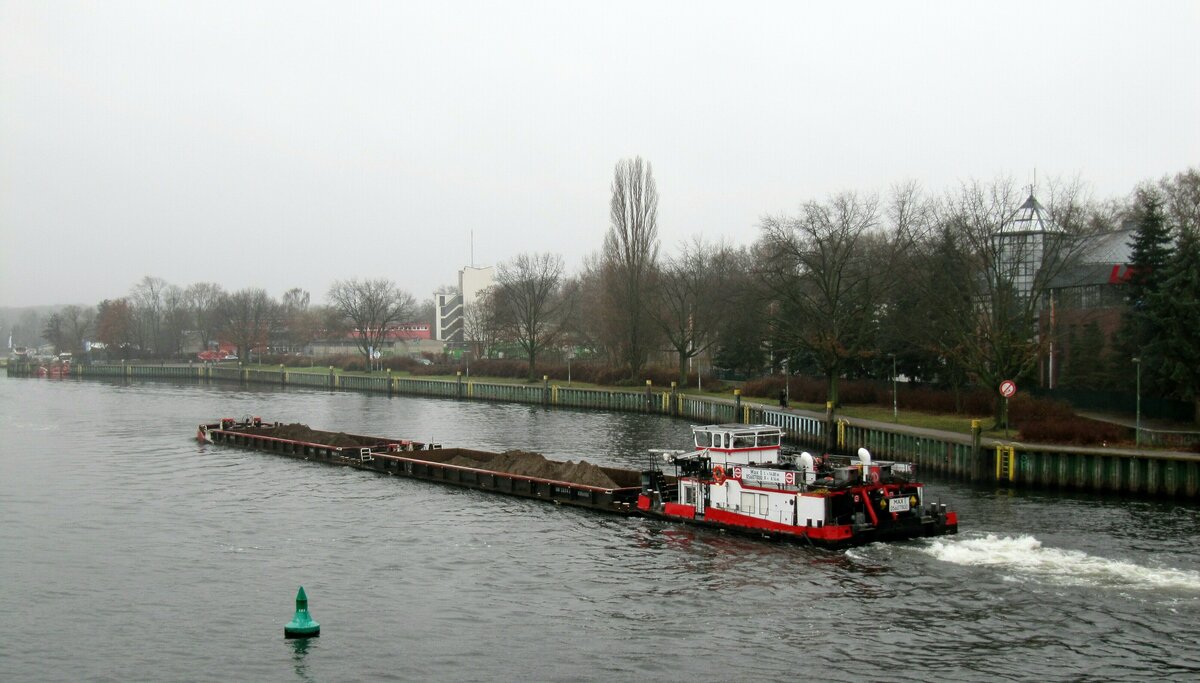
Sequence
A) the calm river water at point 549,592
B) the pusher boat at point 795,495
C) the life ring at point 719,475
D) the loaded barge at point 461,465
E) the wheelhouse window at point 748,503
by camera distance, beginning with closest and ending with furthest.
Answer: the calm river water at point 549,592 → the pusher boat at point 795,495 → the wheelhouse window at point 748,503 → the life ring at point 719,475 → the loaded barge at point 461,465

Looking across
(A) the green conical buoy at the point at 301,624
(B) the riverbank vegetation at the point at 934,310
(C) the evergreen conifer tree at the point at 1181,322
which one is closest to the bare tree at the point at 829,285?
(B) the riverbank vegetation at the point at 934,310

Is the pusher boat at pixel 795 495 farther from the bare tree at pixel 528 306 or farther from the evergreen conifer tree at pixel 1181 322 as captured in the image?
the bare tree at pixel 528 306

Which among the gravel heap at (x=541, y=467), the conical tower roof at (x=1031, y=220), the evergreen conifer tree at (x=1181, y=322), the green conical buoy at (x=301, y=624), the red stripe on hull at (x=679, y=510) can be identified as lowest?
the green conical buoy at (x=301, y=624)

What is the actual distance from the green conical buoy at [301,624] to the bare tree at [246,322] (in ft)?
556

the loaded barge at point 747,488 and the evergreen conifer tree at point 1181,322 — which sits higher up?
the evergreen conifer tree at point 1181,322

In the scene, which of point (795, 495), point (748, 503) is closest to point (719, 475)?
point (748, 503)

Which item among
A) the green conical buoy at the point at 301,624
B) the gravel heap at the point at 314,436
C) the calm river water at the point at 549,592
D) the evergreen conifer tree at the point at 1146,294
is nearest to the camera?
the calm river water at the point at 549,592

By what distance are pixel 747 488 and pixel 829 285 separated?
39681mm

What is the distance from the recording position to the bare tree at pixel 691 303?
103m

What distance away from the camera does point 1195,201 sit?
78562 millimetres

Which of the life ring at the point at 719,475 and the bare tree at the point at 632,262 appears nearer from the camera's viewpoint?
the life ring at the point at 719,475

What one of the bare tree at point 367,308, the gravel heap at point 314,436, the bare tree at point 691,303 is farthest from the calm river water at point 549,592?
the bare tree at point 367,308

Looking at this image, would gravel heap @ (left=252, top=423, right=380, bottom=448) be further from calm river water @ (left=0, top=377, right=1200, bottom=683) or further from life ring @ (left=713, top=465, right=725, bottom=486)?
life ring @ (left=713, top=465, right=725, bottom=486)

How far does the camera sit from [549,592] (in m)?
30.8
